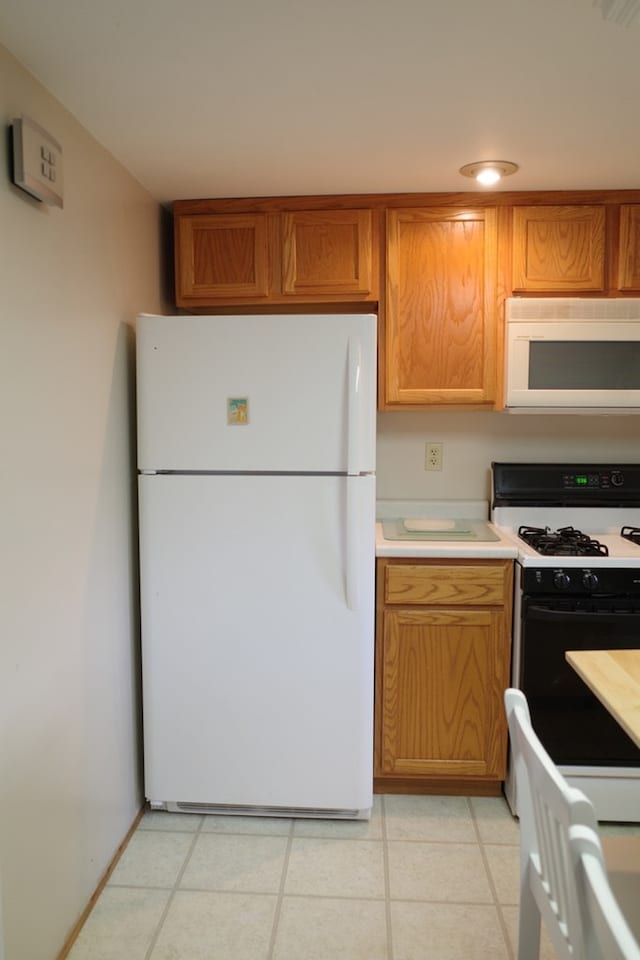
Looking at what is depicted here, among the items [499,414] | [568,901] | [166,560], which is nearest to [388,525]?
[499,414]

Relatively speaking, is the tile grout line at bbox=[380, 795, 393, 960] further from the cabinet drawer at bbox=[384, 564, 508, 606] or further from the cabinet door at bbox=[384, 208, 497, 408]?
the cabinet door at bbox=[384, 208, 497, 408]

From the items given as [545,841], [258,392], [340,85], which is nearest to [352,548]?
[258,392]

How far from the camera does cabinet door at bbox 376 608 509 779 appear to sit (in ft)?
7.75

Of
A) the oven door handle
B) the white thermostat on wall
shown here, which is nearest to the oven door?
the oven door handle

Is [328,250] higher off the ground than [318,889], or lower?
higher

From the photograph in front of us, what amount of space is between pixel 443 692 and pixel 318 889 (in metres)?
0.74

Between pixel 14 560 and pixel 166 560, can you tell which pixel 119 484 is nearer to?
pixel 166 560

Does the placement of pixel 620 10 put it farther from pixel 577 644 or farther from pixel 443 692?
pixel 443 692

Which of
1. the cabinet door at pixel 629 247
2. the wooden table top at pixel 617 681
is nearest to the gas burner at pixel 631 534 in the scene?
the cabinet door at pixel 629 247

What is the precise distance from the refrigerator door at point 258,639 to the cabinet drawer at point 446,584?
0.55ft

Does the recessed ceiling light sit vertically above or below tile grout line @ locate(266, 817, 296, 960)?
above

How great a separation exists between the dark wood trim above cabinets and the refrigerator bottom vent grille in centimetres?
147

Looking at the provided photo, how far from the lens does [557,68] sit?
157cm

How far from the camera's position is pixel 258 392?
2.14 m
